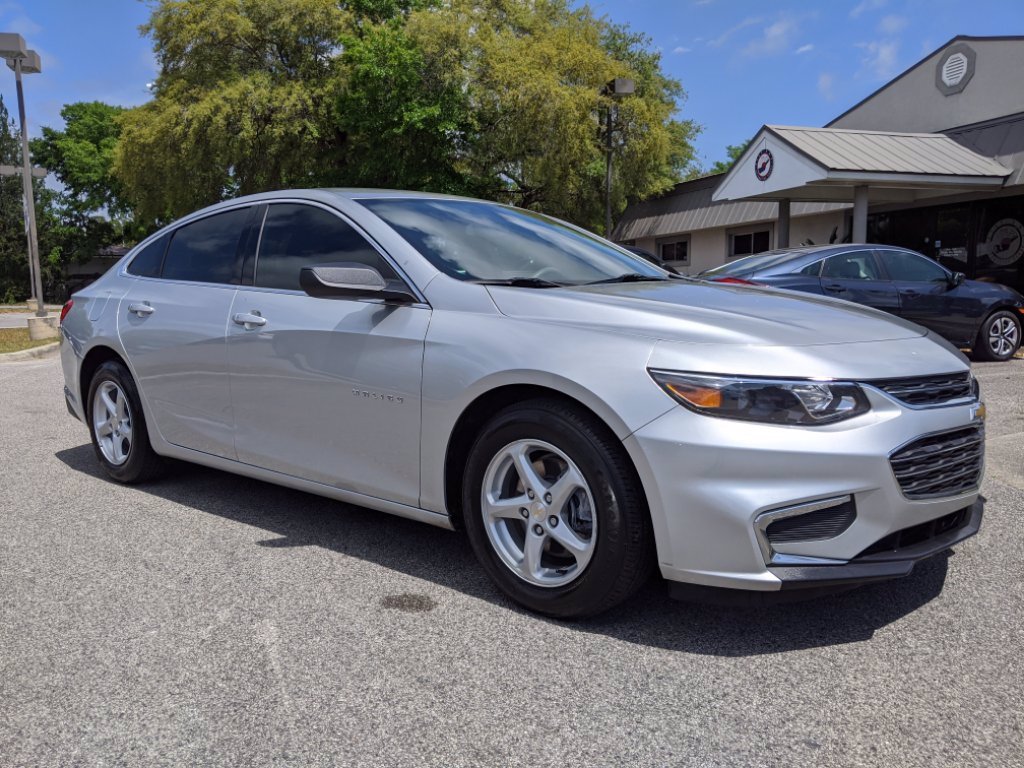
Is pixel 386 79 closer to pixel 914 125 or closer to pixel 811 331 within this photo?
pixel 914 125

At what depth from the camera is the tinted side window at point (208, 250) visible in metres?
4.32

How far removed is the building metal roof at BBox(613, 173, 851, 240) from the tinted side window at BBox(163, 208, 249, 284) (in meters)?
19.9

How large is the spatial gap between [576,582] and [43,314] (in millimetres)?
20433

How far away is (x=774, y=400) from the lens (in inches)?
102

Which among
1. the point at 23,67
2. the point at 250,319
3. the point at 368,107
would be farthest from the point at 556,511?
the point at 368,107

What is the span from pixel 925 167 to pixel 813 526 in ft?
51.9

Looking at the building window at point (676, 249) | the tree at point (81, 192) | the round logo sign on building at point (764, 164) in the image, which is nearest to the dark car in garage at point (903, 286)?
the round logo sign on building at point (764, 164)

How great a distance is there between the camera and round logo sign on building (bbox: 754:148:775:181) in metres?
17.1

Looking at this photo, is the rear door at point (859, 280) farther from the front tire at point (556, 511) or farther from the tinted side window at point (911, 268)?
the front tire at point (556, 511)

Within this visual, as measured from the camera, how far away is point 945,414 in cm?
281

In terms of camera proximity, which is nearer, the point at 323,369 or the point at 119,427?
the point at 323,369

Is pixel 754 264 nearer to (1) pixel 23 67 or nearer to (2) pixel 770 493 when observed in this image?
(2) pixel 770 493

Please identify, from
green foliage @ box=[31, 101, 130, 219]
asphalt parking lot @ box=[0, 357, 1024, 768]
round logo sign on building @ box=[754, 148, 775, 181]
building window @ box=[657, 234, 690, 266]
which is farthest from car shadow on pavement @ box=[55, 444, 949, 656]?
green foliage @ box=[31, 101, 130, 219]

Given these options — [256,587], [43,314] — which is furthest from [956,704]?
[43,314]
